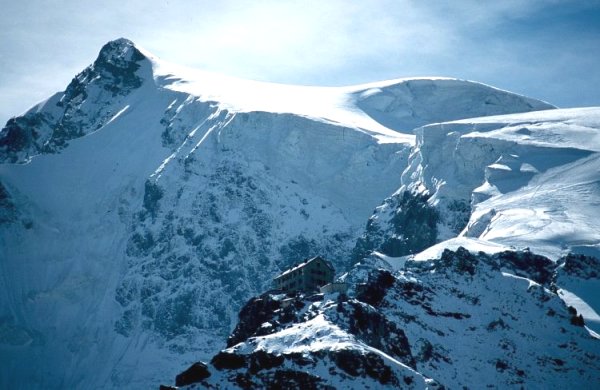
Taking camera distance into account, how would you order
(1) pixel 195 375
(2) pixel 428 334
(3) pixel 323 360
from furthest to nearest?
(2) pixel 428 334, (3) pixel 323 360, (1) pixel 195 375

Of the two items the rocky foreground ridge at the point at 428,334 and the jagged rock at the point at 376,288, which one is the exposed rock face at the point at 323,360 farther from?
the jagged rock at the point at 376,288

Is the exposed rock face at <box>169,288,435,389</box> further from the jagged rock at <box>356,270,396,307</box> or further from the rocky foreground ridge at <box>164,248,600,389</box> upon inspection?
the jagged rock at <box>356,270,396,307</box>

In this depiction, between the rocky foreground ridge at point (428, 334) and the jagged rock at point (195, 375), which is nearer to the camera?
the jagged rock at point (195, 375)

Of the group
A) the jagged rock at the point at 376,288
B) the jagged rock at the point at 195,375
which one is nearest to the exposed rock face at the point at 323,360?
the jagged rock at the point at 195,375

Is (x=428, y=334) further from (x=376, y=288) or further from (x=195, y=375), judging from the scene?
(x=195, y=375)

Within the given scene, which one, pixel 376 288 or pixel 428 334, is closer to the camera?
pixel 428 334

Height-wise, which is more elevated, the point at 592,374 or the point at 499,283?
the point at 499,283

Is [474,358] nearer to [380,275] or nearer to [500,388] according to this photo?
[500,388]

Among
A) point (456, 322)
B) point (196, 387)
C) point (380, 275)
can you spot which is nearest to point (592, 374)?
point (456, 322)

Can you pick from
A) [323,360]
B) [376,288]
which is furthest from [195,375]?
[376,288]

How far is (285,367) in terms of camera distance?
120688 millimetres

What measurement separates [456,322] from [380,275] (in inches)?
527

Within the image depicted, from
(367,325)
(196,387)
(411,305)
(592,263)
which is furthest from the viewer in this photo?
(592,263)

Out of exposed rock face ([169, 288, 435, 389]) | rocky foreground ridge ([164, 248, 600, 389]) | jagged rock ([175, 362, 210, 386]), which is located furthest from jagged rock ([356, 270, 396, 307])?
jagged rock ([175, 362, 210, 386])
